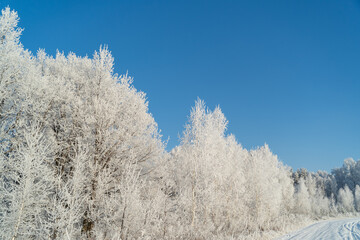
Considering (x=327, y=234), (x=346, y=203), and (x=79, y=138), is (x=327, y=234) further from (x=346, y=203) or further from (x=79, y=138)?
(x=346, y=203)

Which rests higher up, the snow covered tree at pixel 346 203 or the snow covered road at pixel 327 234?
the snow covered tree at pixel 346 203

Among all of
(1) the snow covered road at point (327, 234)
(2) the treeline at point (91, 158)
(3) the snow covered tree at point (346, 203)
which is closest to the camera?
(2) the treeline at point (91, 158)

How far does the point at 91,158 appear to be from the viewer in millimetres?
11133

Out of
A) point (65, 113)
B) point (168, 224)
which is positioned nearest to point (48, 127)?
point (65, 113)

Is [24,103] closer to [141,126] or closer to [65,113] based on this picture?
[65,113]

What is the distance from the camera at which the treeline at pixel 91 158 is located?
8.12 metres

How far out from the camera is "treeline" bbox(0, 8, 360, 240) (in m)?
8.12

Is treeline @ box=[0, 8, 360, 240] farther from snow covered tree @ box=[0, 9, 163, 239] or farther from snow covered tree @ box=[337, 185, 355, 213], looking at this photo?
snow covered tree @ box=[337, 185, 355, 213]

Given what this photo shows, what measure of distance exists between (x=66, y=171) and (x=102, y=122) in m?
3.96

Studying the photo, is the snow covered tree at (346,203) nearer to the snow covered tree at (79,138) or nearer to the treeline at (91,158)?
the treeline at (91,158)

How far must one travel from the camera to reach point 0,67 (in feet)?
31.2

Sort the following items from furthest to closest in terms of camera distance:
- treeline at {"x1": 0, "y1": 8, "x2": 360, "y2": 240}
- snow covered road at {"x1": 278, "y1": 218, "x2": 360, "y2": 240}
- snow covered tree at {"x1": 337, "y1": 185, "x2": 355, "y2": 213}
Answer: snow covered tree at {"x1": 337, "y1": 185, "x2": 355, "y2": 213} → snow covered road at {"x1": 278, "y1": 218, "x2": 360, "y2": 240} → treeline at {"x1": 0, "y1": 8, "x2": 360, "y2": 240}

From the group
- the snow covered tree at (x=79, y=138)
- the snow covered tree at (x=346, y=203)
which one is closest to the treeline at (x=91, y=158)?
the snow covered tree at (x=79, y=138)

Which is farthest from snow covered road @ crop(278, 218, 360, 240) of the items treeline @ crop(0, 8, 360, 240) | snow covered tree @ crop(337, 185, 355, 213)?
snow covered tree @ crop(337, 185, 355, 213)
